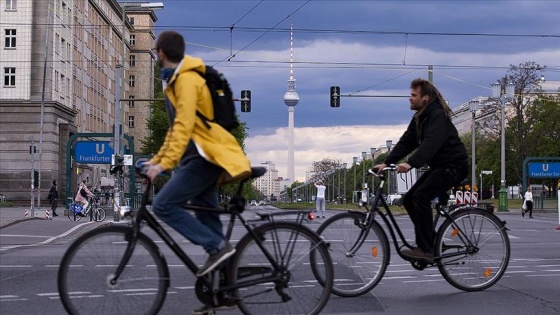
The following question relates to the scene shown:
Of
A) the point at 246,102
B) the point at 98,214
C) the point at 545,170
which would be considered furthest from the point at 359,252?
the point at 545,170

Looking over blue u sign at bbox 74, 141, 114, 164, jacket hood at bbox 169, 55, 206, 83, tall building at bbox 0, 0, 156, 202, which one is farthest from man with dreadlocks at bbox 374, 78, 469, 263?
tall building at bbox 0, 0, 156, 202

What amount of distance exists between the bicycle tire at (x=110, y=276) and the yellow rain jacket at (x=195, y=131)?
2.14ft

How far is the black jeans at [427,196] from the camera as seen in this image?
8930mm

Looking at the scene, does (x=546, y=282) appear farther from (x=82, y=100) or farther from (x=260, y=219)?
(x=82, y=100)

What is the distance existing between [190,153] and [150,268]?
2.82 ft

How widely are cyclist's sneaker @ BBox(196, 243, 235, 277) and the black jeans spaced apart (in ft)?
9.10

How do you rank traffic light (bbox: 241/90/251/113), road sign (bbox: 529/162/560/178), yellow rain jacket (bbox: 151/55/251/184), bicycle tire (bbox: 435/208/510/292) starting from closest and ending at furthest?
yellow rain jacket (bbox: 151/55/251/184), bicycle tire (bbox: 435/208/510/292), traffic light (bbox: 241/90/251/113), road sign (bbox: 529/162/560/178)

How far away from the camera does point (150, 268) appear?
22.1 ft

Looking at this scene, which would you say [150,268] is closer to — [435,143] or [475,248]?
[435,143]

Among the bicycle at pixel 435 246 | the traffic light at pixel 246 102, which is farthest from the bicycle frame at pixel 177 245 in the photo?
the traffic light at pixel 246 102

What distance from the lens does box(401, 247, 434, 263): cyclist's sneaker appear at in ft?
29.6

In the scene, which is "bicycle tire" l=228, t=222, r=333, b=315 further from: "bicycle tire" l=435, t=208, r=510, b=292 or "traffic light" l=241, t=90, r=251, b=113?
"traffic light" l=241, t=90, r=251, b=113

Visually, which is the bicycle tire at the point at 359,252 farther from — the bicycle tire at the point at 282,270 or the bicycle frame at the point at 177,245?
the bicycle frame at the point at 177,245

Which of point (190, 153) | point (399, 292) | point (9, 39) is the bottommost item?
point (399, 292)
